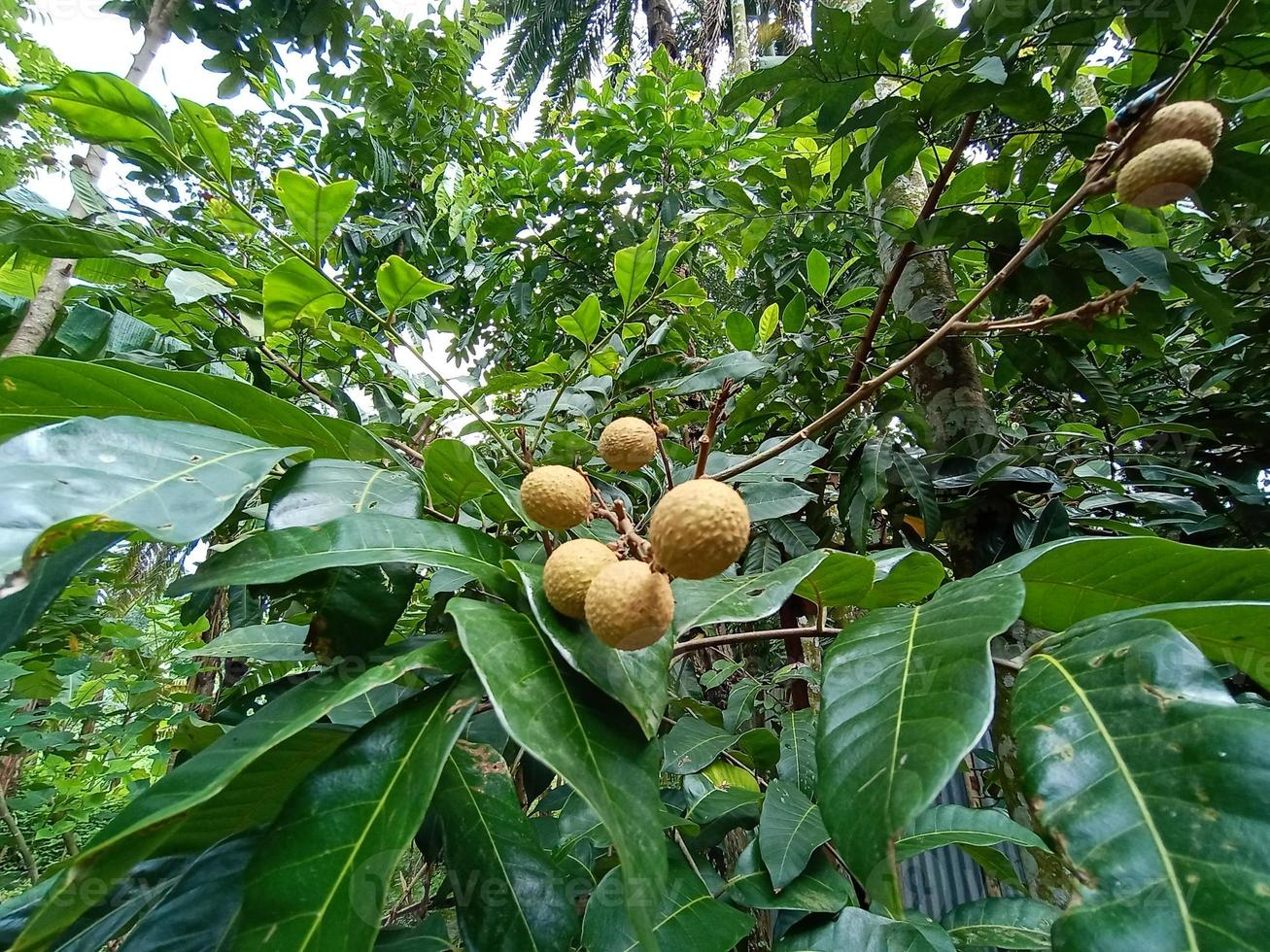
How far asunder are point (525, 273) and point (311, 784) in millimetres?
2272

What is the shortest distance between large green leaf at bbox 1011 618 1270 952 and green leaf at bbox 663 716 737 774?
0.69 m

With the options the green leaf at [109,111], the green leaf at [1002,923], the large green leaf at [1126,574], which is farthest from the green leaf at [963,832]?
the green leaf at [109,111]

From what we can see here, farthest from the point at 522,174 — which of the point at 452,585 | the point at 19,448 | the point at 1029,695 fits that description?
the point at 1029,695

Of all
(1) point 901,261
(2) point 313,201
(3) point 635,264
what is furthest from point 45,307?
(1) point 901,261

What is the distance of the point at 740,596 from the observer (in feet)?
2.02

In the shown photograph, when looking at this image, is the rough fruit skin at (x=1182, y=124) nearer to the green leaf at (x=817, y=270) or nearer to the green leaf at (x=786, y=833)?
the green leaf at (x=817, y=270)

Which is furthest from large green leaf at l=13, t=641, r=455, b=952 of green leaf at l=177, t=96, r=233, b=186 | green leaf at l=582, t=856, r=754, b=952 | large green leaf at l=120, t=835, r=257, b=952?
green leaf at l=177, t=96, r=233, b=186

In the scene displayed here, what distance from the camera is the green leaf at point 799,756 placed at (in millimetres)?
1053

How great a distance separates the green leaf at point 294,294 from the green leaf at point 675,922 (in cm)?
81

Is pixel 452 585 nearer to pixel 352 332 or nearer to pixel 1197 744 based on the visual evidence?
pixel 352 332

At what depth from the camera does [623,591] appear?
1.68ft

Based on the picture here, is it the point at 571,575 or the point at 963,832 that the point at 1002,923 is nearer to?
the point at 963,832

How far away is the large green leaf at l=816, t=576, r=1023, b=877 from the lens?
383 millimetres

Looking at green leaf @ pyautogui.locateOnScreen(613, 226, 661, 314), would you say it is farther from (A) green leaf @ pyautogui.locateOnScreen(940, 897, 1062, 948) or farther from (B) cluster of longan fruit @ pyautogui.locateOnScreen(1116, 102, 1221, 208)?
(A) green leaf @ pyautogui.locateOnScreen(940, 897, 1062, 948)
